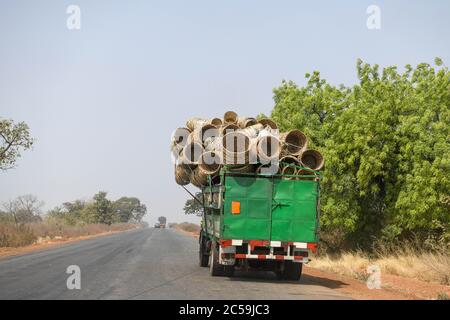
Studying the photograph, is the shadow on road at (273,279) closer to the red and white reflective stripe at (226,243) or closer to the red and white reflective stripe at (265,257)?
the red and white reflective stripe at (265,257)

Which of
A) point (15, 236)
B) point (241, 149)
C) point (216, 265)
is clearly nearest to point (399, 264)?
point (216, 265)

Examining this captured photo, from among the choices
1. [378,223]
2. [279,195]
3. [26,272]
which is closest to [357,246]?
[378,223]

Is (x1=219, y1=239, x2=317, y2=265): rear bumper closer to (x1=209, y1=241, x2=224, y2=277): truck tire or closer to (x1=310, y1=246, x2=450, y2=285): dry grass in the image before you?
(x1=209, y1=241, x2=224, y2=277): truck tire

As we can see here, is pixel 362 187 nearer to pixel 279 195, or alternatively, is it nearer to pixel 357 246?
pixel 357 246

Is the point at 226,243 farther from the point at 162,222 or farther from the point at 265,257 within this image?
the point at 162,222

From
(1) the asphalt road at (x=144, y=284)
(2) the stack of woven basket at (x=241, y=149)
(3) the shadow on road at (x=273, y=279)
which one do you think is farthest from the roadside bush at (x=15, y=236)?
(3) the shadow on road at (x=273, y=279)

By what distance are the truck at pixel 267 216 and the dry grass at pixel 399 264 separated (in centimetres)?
395

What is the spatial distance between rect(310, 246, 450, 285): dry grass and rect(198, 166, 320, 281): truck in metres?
3.95

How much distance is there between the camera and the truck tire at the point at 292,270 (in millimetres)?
14771

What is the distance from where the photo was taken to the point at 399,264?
1953 centimetres

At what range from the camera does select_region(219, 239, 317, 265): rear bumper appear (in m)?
13.7

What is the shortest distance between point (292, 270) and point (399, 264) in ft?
20.6

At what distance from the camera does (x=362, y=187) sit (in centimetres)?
2358

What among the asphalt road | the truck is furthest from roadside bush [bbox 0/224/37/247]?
the truck
